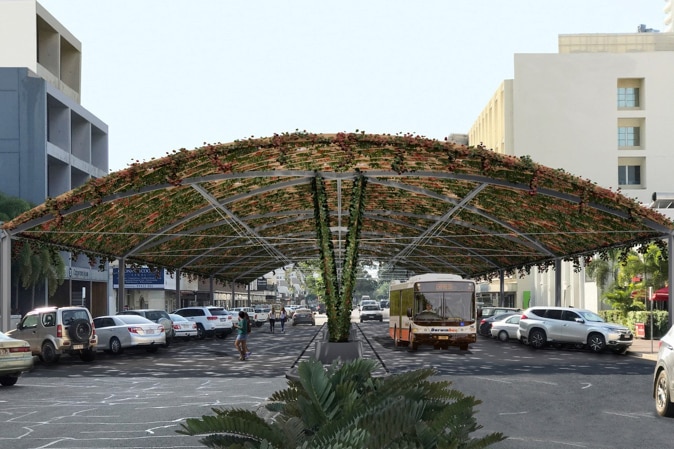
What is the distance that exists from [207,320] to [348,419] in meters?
51.3

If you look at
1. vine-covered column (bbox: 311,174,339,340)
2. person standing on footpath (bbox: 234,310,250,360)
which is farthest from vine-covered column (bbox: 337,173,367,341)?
person standing on footpath (bbox: 234,310,250,360)

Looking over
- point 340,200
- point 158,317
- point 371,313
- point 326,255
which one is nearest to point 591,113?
point 371,313

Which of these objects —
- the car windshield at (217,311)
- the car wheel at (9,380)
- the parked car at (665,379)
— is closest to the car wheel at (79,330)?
the car wheel at (9,380)

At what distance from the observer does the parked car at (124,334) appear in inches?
1503

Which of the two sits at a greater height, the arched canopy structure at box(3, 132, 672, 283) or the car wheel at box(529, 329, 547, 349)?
the arched canopy structure at box(3, 132, 672, 283)

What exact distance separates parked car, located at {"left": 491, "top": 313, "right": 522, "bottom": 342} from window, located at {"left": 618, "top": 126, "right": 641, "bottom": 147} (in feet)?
113

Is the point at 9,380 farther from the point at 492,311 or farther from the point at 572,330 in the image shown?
the point at 492,311

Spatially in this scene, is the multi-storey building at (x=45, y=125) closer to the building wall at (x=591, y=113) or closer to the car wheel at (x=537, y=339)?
the car wheel at (x=537, y=339)

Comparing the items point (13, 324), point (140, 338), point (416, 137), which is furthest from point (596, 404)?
point (13, 324)

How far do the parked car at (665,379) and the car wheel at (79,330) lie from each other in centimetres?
2183

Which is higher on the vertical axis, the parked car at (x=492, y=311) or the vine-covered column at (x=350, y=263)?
the vine-covered column at (x=350, y=263)

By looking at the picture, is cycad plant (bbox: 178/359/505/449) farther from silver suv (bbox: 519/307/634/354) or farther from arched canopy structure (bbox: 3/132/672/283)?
silver suv (bbox: 519/307/634/354)

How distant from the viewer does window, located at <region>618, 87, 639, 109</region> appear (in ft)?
266

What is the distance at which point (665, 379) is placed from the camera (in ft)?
53.7
